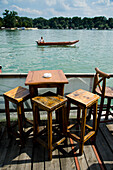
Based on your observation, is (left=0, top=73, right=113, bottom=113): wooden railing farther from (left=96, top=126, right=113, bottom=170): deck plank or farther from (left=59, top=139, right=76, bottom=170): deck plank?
(left=59, top=139, right=76, bottom=170): deck plank

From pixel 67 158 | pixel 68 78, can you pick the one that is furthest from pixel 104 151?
pixel 68 78

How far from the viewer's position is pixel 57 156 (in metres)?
2.26

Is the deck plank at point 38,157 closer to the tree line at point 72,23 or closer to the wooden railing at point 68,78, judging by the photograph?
the wooden railing at point 68,78

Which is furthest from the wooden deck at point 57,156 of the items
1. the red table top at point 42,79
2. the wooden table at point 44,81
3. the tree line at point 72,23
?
the tree line at point 72,23

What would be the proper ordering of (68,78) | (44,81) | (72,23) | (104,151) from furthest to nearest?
1. (72,23)
2. (68,78)
3. (104,151)
4. (44,81)

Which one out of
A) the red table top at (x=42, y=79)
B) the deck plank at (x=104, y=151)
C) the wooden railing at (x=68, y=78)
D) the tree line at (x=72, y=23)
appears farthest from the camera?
the tree line at (x=72, y=23)

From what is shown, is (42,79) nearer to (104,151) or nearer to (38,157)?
(38,157)

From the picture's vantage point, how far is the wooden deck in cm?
210

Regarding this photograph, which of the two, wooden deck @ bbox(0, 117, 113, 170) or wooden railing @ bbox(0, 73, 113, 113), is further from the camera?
wooden railing @ bbox(0, 73, 113, 113)

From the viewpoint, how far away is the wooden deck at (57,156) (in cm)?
210

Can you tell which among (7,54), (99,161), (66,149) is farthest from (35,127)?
(7,54)

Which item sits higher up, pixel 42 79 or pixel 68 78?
pixel 42 79

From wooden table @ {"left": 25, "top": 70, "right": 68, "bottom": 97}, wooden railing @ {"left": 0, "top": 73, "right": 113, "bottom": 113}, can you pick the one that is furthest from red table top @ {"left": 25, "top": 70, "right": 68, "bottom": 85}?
wooden railing @ {"left": 0, "top": 73, "right": 113, "bottom": 113}

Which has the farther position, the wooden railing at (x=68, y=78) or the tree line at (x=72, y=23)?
the tree line at (x=72, y=23)
